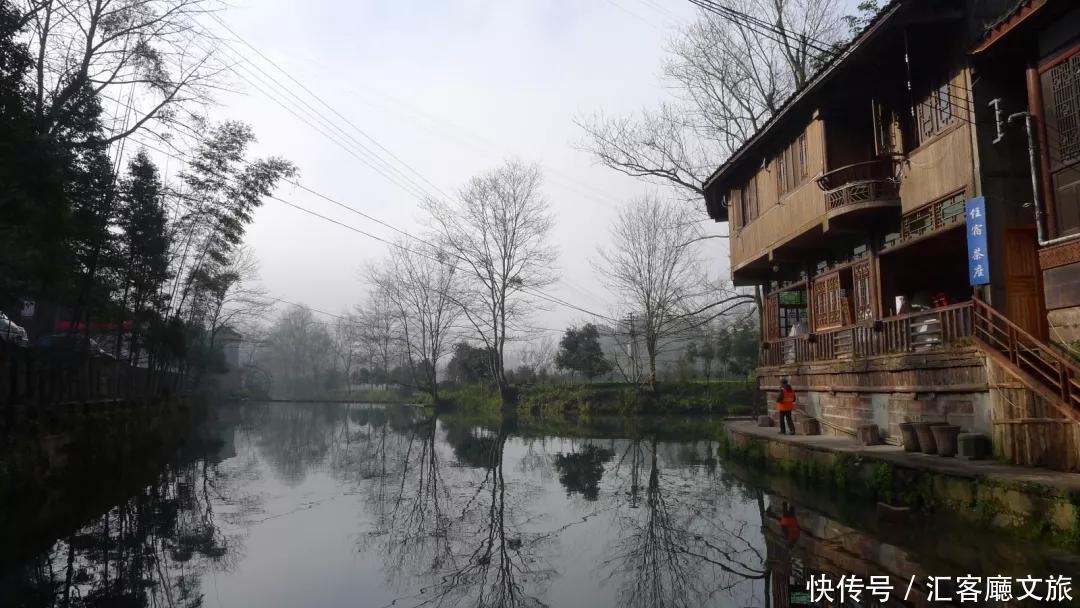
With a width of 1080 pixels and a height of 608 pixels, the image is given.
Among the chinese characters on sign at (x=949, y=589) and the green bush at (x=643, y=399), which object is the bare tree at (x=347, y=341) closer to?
the green bush at (x=643, y=399)

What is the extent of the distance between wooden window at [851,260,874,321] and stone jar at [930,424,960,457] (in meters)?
4.21

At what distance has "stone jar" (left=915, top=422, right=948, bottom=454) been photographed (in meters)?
10.5

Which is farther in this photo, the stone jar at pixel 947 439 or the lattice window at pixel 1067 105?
the stone jar at pixel 947 439

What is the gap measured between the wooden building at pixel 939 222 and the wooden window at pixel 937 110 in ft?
0.12

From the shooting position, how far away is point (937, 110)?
39.5 feet

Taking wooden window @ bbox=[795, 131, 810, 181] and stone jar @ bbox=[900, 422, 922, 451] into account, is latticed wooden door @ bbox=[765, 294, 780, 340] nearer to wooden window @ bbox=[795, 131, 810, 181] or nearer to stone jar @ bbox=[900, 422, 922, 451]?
wooden window @ bbox=[795, 131, 810, 181]

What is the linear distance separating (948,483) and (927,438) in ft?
6.54

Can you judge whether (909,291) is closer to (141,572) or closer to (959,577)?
(959,577)

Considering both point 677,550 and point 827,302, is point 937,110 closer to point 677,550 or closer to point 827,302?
point 827,302

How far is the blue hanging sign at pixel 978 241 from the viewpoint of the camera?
1050 centimetres

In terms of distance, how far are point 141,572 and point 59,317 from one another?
2980 centimetres

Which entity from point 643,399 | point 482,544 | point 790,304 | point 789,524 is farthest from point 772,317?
point 643,399

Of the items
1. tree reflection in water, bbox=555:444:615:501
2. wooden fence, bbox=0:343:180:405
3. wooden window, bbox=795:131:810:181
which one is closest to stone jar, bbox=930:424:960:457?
tree reflection in water, bbox=555:444:615:501

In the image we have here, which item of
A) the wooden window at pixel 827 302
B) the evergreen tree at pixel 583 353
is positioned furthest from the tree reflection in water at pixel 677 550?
the evergreen tree at pixel 583 353
